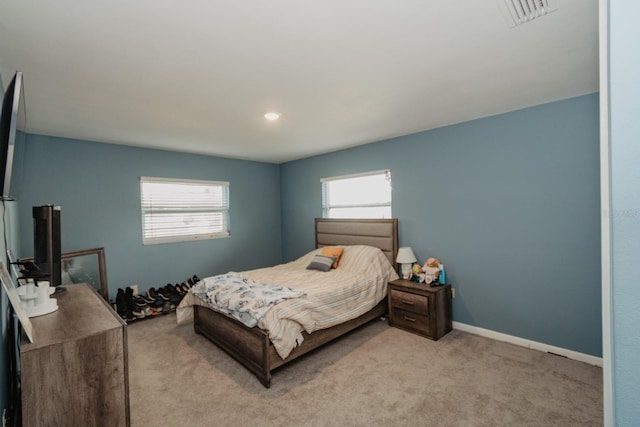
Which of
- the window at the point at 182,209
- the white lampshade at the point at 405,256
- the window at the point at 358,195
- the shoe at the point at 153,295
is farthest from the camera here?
the window at the point at 182,209

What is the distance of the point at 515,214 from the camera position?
9.68 feet

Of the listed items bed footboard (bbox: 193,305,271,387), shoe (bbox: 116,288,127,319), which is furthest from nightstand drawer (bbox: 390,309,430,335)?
shoe (bbox: 116,288,127,319)

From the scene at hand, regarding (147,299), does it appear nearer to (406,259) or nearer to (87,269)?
(87,269)

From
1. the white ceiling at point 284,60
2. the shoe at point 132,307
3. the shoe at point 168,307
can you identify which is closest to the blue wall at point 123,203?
the shoe at point 132,307

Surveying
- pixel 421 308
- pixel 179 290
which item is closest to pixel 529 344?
pixel 421 308

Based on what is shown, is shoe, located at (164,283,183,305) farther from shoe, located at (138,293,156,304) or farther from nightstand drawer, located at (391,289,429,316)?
nightstand drawer, located at (391,289,429,316)

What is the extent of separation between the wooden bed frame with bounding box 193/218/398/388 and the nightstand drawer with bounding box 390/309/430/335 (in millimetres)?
251

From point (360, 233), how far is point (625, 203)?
3.49 meters

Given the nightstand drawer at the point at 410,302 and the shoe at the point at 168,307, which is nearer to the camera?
the nightstand drawer at the point at 410,302

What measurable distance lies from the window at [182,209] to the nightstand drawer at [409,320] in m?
3.04

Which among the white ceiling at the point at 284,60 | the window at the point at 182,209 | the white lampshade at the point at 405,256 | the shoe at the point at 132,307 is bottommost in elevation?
the shoe at the point at 132,307

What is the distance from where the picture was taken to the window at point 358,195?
13.3 feet

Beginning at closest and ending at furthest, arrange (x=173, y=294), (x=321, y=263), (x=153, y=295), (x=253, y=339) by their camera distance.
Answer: (x=253, y=339)
(x=321, y=263)
(x=153, y=295)
(x=173, y=294)

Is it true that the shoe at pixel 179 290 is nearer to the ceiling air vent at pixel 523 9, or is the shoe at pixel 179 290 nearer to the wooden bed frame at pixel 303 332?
the wooden bed frame at pixel 303 332
